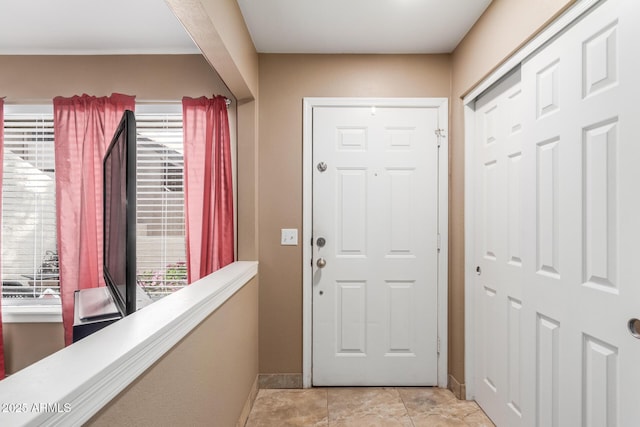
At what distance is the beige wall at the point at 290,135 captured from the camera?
269 cm

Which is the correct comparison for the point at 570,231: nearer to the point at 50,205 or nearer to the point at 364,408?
the point at 364,408

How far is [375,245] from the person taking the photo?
269 cm

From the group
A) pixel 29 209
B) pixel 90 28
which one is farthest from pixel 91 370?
pixel 29 209

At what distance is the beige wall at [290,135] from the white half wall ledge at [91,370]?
1.36 m

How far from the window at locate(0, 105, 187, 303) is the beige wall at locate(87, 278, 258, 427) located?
2.90 feet

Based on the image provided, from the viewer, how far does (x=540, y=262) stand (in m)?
1.67

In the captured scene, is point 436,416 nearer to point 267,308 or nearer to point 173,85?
point 267,308

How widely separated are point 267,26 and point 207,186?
1134mm

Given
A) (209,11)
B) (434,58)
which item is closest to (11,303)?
(209,11)

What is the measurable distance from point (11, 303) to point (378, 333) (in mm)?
2835

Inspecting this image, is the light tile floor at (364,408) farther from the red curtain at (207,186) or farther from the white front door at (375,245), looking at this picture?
the red curtain at (207,186)

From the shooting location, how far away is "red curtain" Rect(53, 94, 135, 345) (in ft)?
8.52

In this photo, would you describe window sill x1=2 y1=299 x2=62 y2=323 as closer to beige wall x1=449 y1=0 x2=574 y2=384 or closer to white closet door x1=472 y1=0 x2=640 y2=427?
beige wall x1=449 y1=0 x2=574 y2=384

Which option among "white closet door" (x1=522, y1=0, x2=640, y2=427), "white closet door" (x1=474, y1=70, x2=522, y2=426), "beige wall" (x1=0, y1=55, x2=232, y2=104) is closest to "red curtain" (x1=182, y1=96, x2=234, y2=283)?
"beige wall" (x1=0, y1=55, x2=232, y2=104)
